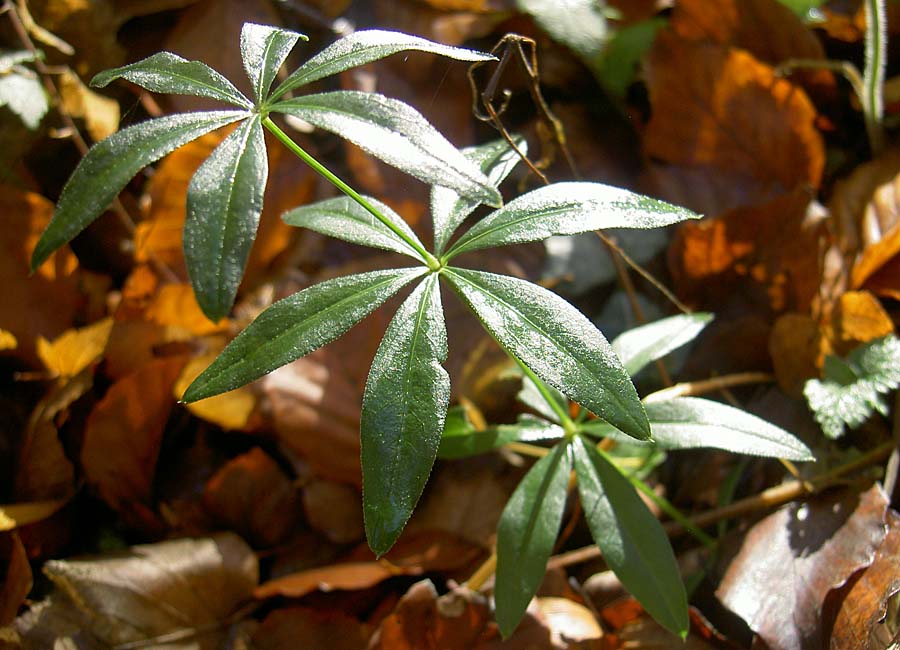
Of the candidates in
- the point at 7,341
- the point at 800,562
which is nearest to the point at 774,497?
the point at 800,562

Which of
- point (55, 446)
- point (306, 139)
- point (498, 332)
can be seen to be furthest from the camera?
point (306, 139)

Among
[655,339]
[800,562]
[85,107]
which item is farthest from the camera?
[85,107]

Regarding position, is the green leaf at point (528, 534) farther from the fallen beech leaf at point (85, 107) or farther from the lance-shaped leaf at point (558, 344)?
the fallen beech leaf at point (85, 107)

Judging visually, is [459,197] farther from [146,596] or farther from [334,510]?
[146,596]

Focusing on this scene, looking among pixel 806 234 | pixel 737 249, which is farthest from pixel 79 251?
pixel 806 234

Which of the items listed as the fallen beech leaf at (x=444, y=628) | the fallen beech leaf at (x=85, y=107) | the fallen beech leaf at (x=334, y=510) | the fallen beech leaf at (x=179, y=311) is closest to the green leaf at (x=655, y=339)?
the fallen beech leaf at (x=444, y=628)

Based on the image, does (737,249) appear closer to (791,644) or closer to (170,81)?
(791,644)
